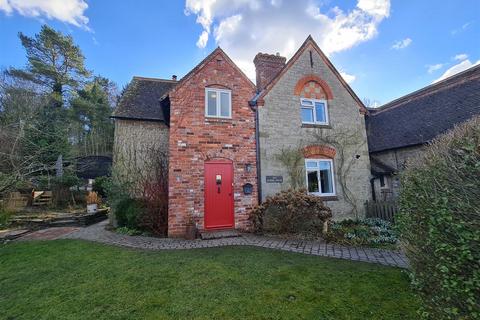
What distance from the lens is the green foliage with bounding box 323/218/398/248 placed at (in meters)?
7.56

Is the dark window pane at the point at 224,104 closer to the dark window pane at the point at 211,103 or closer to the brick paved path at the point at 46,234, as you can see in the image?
the dark window pane at the point at 211,103

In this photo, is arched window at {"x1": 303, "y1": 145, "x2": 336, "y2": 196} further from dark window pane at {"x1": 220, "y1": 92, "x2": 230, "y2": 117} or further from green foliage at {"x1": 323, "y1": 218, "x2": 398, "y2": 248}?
dark window pane at {"x1": 220, "y1": 92, "x2": 230, "y2": 117}

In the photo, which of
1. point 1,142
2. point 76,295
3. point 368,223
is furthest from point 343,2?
point 1,142

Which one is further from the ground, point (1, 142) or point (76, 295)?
point (1, 142)

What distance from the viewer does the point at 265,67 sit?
40.8 ft

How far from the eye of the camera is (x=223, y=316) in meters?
3.45

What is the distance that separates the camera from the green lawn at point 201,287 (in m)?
3.59

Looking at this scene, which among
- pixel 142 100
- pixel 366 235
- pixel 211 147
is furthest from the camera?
pixel 142 100

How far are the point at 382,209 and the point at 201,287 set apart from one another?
9.51 metres

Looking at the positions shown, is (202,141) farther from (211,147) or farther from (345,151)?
(345,151)

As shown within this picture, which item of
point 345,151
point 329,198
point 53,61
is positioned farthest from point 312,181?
point 53,61

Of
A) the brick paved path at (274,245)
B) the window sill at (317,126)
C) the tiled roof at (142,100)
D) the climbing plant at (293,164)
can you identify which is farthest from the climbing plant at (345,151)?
the tiled roof at (142,100)

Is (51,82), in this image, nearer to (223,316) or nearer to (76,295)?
(76,295)

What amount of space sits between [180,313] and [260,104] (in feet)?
28.0
